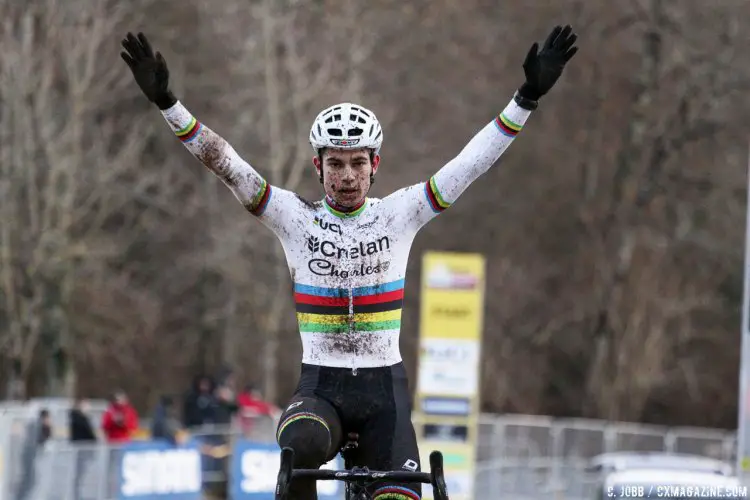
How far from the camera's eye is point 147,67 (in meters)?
7.41

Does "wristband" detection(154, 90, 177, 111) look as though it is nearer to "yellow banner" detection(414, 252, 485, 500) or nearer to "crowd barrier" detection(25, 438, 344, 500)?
"crowd barrier" detection(25, 438, 344, 500)

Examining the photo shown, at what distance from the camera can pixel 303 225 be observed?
7.64m

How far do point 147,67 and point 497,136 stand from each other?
173 centimetres

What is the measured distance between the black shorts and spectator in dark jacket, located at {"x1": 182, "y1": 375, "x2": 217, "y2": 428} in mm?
13925

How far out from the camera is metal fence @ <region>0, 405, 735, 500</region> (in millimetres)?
17219

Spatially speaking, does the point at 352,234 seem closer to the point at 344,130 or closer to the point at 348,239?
the point at 348,239

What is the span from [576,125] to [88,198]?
1145 centimetres

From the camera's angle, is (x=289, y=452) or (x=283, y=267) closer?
(x=289, y=452)

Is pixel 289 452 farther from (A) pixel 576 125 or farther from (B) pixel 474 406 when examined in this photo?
(A) pixel 576 125

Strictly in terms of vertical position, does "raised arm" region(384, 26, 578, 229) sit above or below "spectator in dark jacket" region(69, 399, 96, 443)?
above

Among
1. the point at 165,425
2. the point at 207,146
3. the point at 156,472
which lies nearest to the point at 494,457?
the point at 165,425

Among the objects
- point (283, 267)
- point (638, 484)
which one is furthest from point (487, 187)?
point (638, 484)

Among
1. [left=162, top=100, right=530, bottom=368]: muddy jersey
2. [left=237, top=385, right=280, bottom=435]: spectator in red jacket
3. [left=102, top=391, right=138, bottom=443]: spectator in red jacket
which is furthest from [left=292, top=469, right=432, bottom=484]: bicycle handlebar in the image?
[left=237, top=385, right=280, bottom=435]: spectator in red jacket

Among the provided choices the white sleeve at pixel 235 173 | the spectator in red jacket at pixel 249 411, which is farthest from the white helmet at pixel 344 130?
the spectator in red jacket at pixel 249 411
